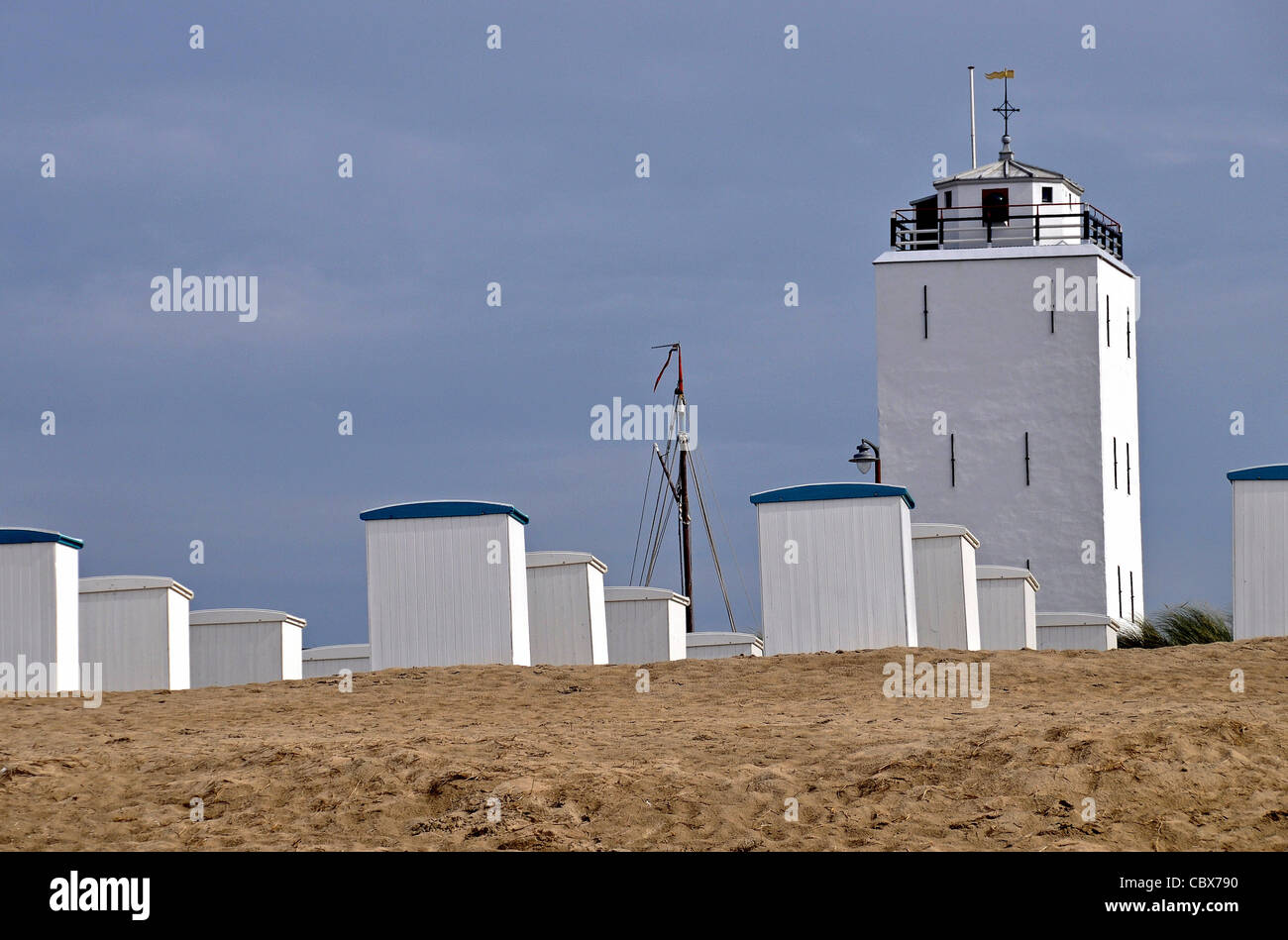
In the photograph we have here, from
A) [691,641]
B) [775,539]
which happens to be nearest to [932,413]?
[691,641]

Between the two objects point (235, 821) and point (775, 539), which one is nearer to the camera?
point (235, 821)

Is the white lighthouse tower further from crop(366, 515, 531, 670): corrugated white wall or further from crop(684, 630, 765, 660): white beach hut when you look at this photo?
crop(366, 515, 531, 670): corrugated white wall

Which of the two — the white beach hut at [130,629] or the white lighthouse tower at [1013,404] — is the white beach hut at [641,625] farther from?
the white lighthouse tower at [1013,404]

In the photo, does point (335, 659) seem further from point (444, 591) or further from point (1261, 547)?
point (1261, 547)

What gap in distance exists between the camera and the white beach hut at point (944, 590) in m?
25.5

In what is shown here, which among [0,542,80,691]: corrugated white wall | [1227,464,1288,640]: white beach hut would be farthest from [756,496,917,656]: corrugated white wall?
[0,542,80,691]: corrugated white wall

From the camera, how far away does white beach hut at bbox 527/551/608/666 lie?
2500 cm

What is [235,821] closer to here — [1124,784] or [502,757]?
[502,757]

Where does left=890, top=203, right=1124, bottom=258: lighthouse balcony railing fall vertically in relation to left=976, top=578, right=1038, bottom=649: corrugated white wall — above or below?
above

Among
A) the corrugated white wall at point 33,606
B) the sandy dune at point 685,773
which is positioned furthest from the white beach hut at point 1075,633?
the corrugated white wall at point 33,606

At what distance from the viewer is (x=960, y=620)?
25.6 m

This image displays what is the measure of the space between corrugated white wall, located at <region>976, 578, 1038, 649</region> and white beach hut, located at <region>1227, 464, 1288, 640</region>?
6.81m

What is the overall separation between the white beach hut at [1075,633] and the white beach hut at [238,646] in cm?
1511
